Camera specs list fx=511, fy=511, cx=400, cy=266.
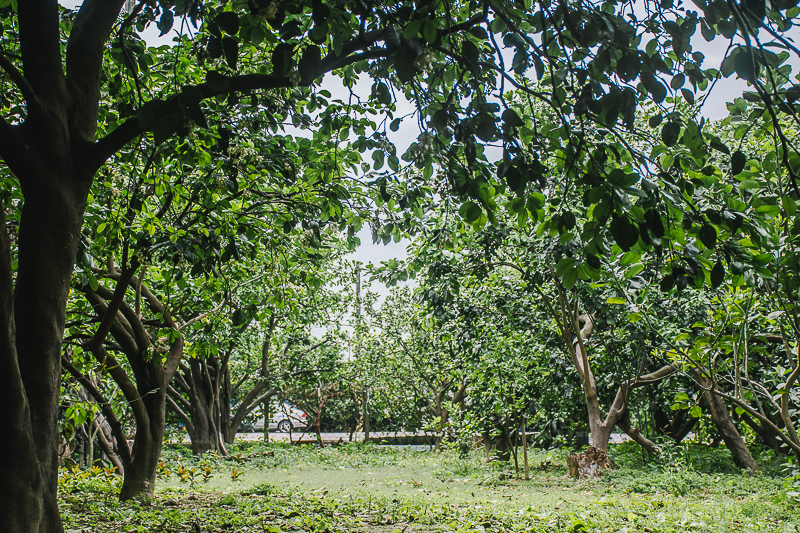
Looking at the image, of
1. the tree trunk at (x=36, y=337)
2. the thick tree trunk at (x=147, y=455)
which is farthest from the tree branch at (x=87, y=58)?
the thick tree trunk at (x=147, y=455)

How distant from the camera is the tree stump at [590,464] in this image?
856 centimetres

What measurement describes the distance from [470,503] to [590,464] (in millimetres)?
3410

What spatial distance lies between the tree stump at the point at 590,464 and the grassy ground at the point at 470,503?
21 cm

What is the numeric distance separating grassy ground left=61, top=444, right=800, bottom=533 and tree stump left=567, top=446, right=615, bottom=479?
0.68ft

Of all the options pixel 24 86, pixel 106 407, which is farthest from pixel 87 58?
pixel 106 407

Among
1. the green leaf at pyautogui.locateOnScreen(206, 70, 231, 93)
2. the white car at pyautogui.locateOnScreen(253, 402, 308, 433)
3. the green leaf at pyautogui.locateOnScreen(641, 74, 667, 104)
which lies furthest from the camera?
the white car at pyautogui.locateOnScreen(253, 402, 308, 433)

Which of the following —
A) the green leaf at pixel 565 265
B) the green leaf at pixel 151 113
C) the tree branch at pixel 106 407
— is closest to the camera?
the green leaf at pixel 151 113

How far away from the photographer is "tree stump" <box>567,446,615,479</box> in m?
8.56

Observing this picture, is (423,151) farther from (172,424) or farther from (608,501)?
(172,424)

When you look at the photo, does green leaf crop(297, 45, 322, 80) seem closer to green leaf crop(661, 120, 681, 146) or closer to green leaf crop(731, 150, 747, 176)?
green leaf crop(661, 120, 681, 146)

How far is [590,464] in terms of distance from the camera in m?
8.64

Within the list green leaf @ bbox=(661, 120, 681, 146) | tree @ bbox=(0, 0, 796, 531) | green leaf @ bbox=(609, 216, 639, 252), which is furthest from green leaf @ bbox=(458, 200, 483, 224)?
green leaf @ bbox=(661, 120, 681, 146)

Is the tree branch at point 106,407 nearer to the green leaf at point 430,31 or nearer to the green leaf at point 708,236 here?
the green leaf at point 430,31

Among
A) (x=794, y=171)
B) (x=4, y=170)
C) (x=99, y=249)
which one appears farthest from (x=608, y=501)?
(x=4, y=170)
